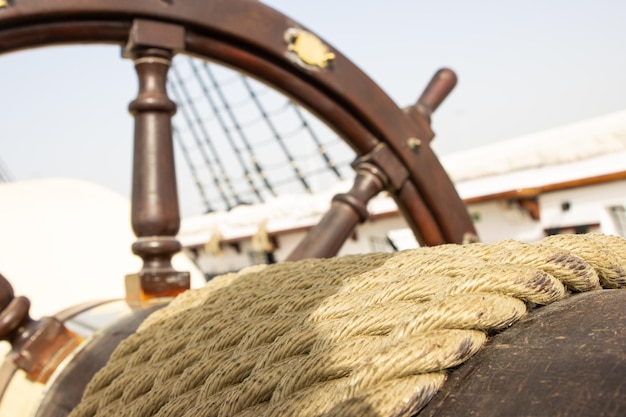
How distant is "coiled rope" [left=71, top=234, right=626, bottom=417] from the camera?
0.49 meters

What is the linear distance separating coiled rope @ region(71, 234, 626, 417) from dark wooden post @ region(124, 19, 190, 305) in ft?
1.49

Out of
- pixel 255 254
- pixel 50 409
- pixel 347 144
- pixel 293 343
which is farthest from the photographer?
pixel 255 254

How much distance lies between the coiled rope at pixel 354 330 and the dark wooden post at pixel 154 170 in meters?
0.45

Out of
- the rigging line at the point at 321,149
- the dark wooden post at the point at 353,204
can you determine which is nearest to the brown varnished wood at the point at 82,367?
the dark wooden post at the point at 353,204

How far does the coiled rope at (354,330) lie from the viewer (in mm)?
490

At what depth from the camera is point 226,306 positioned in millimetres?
730

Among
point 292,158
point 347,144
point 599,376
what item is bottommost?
point 599,376

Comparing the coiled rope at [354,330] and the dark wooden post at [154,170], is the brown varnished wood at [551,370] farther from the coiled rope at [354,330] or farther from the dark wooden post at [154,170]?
the dark wooden post at [154,170]

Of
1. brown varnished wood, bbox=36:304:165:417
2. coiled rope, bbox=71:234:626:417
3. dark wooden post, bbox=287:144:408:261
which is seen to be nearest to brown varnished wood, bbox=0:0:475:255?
dark wooden post, bbox=287:144:408:261

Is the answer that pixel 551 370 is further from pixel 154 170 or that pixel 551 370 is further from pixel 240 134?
pixel 240 134

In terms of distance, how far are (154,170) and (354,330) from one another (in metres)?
0.80

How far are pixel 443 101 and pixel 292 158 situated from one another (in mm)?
4598

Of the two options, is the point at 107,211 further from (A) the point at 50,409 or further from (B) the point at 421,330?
(B) the point at 421,330

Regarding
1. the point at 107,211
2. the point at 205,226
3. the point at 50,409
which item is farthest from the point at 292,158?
the point at 50,409
